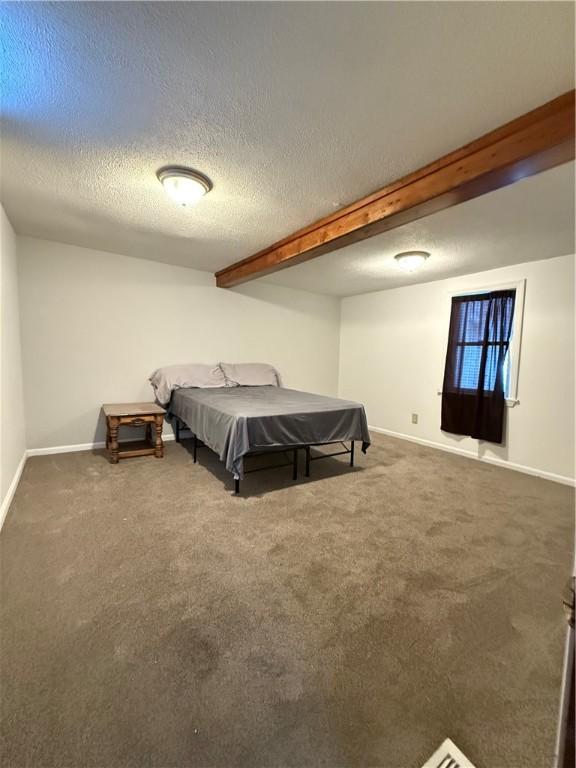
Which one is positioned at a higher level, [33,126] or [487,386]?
[33,126]

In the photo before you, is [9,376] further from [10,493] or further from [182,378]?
[182,378]

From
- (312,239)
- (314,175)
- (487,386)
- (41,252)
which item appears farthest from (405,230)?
(41,252)

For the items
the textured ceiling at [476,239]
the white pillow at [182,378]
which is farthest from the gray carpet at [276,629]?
the textured ceiling at [476,239]

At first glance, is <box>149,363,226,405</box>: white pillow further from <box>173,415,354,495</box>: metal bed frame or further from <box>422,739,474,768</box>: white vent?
<box>422,739,474,768</box>: white vent

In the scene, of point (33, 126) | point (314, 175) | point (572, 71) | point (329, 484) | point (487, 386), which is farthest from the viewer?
point (487, 386)

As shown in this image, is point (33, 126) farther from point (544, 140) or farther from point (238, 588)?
point (238, 588)

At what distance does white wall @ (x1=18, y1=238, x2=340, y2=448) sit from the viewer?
11.8 ft

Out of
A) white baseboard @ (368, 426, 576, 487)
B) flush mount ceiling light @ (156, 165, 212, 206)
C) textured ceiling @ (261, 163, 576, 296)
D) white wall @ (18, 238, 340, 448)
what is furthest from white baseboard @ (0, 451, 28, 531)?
white baseboard @ (368, 426, 576, 487)

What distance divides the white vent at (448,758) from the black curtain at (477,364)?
3358 mm

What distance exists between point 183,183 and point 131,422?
239 cm

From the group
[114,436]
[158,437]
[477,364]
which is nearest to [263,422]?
[158,437]

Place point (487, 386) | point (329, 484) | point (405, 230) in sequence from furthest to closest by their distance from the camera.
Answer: point (487, 386), point (329, 484), point (405, 230)

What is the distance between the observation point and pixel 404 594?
5.69ft

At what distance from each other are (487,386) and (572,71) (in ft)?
10.2
